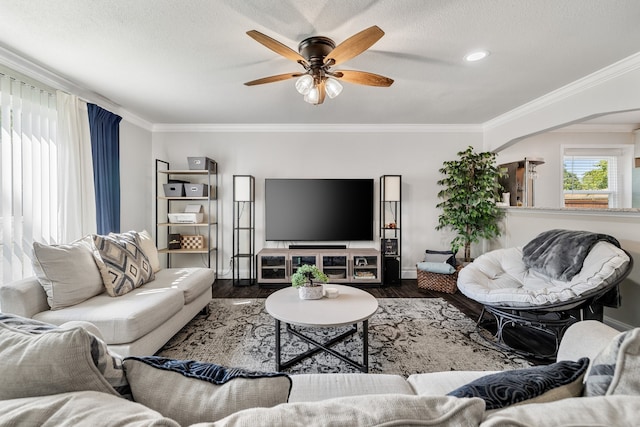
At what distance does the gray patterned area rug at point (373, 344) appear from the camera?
2.00 metres

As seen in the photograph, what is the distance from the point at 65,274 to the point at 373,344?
2.36 metres

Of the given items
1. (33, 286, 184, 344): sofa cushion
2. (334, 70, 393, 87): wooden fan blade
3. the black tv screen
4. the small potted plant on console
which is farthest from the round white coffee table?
the black tv screen

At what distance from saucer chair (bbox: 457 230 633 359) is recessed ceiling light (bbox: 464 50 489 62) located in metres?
1.78

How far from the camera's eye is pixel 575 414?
1.58 ft

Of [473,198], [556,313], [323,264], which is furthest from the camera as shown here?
[323,264]

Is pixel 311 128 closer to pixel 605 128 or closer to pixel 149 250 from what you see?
pixel 149 250

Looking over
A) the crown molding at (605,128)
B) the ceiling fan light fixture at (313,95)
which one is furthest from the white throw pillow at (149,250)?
the crown molding at (605,128)

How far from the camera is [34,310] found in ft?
5.89

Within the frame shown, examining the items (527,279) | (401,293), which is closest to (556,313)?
(527,279)

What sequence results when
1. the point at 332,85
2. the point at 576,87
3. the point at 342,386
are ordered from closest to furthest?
the point at 342,386 < the point at 332,85 < the point at 576,87

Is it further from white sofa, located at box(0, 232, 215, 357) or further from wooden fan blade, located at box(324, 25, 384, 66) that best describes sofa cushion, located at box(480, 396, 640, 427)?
white sofa, located at box(0, 232, 215, 357)

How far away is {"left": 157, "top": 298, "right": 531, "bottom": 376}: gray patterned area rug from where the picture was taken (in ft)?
6.55

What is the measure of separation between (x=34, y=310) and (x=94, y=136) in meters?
2.07

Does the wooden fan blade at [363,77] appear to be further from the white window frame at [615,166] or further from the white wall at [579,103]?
the white window frame at [615,166]
